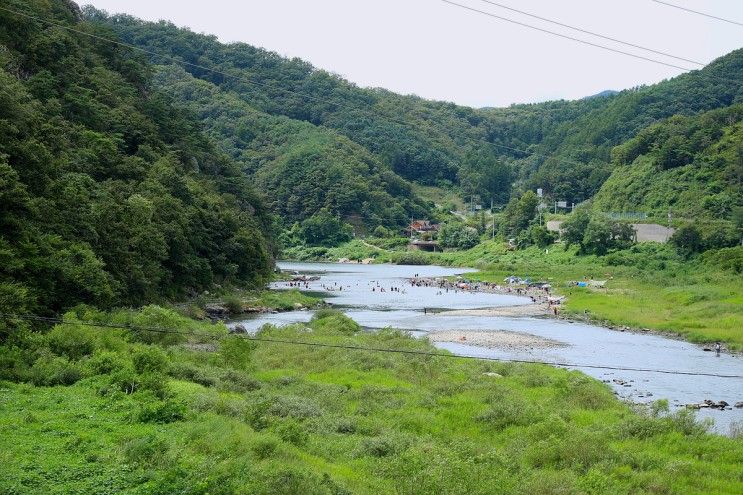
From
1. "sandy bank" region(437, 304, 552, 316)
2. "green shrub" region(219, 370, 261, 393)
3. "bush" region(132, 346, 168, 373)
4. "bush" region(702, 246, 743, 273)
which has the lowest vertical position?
"sandy bank" region(437, 304, 552, 316)

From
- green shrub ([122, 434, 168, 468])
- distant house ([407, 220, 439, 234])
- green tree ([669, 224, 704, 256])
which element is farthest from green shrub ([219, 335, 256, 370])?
distant house ([407, 220, 439, 234])

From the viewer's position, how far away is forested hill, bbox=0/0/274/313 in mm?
31672

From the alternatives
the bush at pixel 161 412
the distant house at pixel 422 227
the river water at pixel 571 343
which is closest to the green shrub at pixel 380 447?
the bush at pixel 161 412

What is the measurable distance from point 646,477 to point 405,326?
1478 inches

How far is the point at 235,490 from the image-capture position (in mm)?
13695

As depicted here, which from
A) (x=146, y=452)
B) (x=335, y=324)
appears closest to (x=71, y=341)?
(x=146, y=452)

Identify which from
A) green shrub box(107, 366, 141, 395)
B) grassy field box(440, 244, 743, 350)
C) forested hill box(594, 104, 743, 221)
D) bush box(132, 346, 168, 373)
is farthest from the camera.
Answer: forested hill box(594, 104, 743, 221)

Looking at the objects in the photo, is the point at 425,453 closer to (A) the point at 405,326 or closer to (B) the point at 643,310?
Answer: (A) the point at 405,326

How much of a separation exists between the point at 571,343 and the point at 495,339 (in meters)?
4.93

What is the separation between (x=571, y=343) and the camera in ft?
150

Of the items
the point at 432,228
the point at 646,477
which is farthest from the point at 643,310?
the point at 432,228

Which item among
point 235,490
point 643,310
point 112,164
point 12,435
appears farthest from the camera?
point 643,310

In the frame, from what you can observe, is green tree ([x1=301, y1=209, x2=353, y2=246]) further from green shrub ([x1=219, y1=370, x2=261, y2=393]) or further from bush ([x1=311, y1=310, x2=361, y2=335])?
green shrub ([x1=219, y1=370, x2=261, y2=393])

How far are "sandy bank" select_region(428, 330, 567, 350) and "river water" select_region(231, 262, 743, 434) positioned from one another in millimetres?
961
